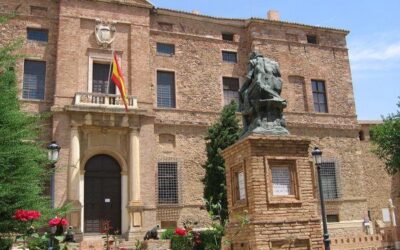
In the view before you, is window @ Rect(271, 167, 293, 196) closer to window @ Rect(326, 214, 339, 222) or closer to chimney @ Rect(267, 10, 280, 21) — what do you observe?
window @ Rect(326, 214, 339, 222)

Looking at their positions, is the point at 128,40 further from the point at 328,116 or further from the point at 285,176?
the point at 285,176

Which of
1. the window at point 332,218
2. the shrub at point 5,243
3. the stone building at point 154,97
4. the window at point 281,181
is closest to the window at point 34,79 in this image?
the stone building at point 154,97

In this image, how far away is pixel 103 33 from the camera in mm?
24609

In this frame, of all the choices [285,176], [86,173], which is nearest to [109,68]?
[86,173]

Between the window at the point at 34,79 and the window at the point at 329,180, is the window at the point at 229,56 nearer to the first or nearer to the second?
the window at the point at 329,180

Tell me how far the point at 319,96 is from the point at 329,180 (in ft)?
17.7

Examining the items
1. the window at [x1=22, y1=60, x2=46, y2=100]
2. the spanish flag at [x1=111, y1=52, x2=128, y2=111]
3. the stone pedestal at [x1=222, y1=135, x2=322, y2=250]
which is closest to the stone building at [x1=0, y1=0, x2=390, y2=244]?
the window at [x1=22, y1=60, x2=46, y2=100]

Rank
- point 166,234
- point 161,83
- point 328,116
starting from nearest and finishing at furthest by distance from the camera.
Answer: point 166,234, point 161,83, point 328,116

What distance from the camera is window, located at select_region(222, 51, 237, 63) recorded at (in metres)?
28.4

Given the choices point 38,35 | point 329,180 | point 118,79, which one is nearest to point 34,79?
point 38,35

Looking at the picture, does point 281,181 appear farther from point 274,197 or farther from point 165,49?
point 165,49

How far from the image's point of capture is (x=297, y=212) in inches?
370

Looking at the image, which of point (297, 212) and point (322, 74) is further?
point (322, 74)

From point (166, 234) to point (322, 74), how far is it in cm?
1573
